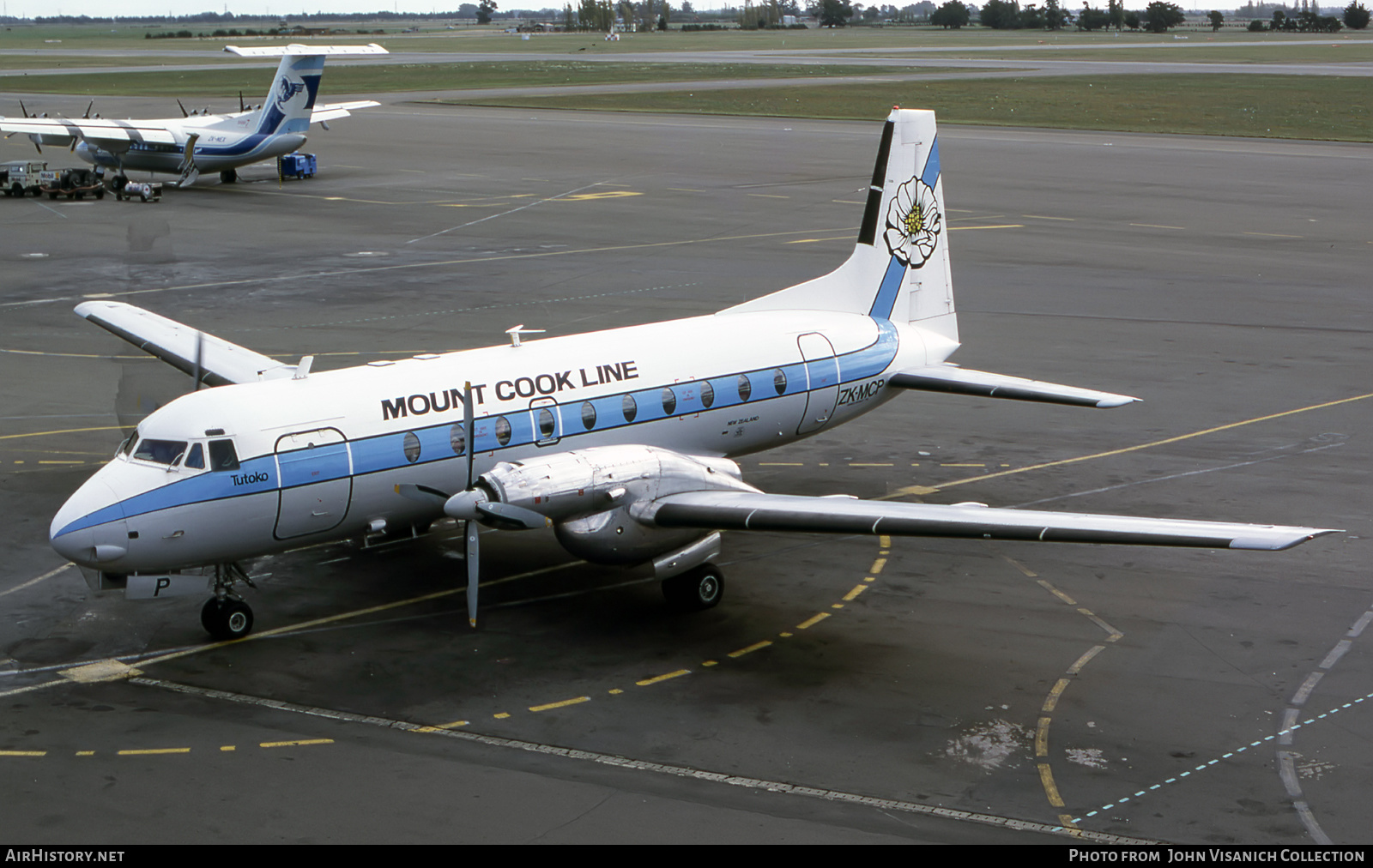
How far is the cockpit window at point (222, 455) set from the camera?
667 inches

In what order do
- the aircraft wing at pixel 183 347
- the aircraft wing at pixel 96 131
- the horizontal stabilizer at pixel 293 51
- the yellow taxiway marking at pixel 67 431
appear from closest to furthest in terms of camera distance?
the aircraft wing at pixel 183 347
the yellow taxiway marking at pixel 67 431
the horizontal stabilizer at pixel 293 51
the aircraft wing at pixel 96 131

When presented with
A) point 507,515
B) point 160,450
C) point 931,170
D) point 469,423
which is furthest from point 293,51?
point 507,515

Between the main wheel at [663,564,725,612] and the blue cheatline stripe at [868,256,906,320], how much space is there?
304 inches

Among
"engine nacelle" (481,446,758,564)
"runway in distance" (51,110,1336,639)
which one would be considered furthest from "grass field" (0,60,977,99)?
"engine nacelle" (481,446,758,564)

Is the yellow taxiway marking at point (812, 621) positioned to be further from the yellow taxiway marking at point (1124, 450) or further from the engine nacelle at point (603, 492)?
the yellow taxiway marking at point (1124, 450)

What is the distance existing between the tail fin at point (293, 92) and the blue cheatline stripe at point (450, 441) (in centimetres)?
4432

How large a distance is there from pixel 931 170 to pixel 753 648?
11.8 m

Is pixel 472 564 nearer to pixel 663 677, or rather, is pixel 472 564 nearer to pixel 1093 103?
pixel 663 677

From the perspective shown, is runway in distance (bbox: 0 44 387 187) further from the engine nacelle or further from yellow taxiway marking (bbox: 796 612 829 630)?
yellow taxiway marking (bbox: 796 612 829 630)

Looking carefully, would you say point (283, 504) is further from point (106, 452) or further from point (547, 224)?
point (547, 224)

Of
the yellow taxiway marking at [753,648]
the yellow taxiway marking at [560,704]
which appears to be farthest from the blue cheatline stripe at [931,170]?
the yellow taxiway marking at [560,704]

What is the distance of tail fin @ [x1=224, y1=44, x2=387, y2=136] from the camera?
197ft

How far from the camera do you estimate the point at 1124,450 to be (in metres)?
26.9

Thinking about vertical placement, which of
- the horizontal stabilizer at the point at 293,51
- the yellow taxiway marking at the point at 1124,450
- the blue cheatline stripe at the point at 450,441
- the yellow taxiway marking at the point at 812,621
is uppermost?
the horizontal stabilizer at the point at 293,51
